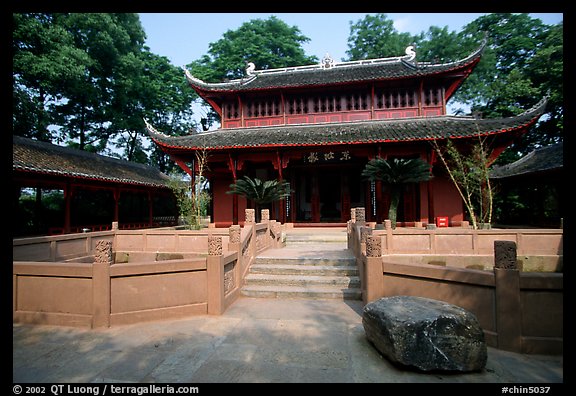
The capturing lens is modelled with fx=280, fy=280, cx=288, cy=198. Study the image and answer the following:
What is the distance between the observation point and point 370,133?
1259 centimetres

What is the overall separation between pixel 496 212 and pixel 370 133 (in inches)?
487

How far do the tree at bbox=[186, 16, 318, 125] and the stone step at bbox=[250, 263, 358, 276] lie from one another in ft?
87.6

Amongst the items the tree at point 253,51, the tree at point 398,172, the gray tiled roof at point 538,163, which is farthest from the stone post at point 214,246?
the tree at point 253,51

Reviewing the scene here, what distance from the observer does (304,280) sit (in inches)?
249

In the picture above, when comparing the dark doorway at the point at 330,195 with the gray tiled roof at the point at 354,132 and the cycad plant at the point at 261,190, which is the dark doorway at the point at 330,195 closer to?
the gray tiled roof at the point at 354,132

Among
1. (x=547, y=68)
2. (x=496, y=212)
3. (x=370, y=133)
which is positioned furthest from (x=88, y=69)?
(x=547, y=68)

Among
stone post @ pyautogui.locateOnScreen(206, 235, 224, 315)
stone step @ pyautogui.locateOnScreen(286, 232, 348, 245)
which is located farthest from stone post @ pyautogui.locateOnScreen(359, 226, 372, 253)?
stone step @ pyautogui.locateOnScreen(286, 232, 348, 245)

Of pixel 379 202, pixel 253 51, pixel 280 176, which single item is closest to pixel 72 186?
pixel 280 176

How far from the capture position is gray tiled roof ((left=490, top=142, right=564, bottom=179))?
12.1 m

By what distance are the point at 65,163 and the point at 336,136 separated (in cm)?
1205

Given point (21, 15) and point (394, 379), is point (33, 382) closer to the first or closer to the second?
point (394, 379)

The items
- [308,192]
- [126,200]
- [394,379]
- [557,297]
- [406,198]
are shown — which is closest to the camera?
[394,379]

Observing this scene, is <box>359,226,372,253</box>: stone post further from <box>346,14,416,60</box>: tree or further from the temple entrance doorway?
<box>346,14,416,60</box>: tree

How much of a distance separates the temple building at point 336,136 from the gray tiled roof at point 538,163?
2.22 meters
